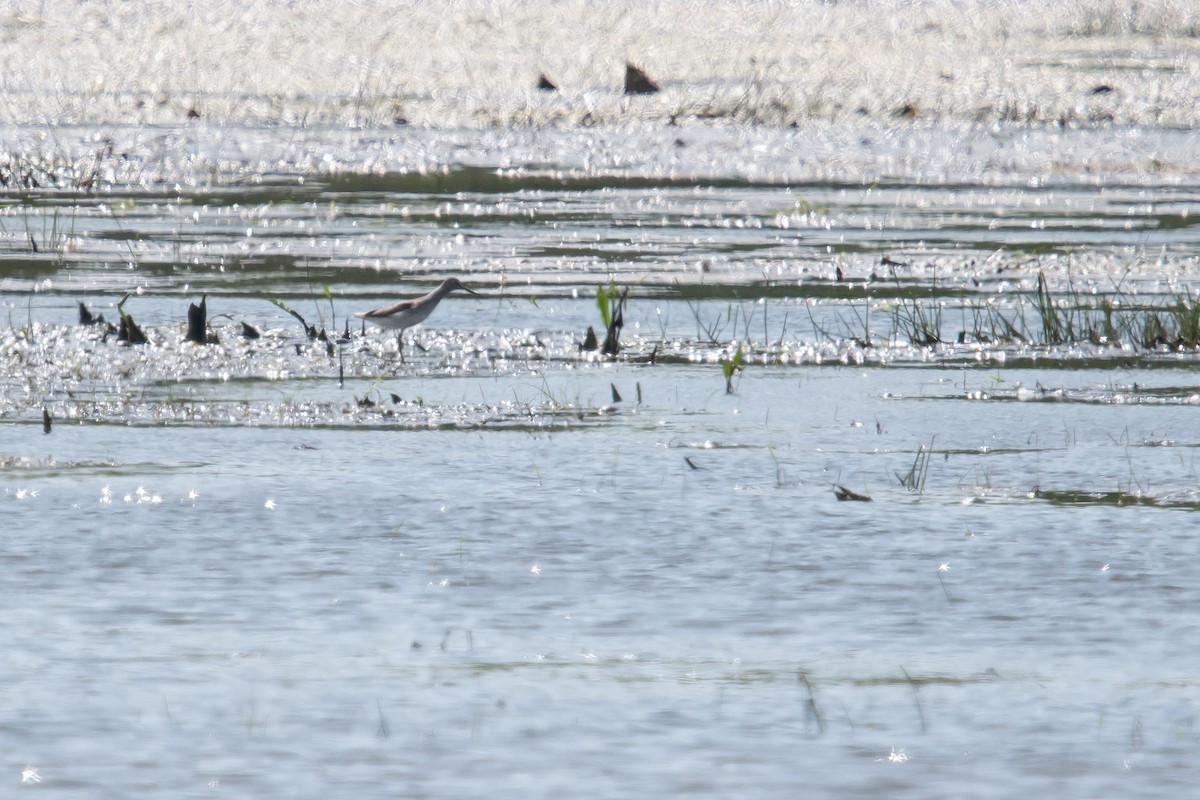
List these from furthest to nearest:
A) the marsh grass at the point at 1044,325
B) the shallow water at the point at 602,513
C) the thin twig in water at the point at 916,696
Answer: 1. the marsh grass at the point at 1044,325
2. the thin twig in water at the point at 916,696
3. the shallow water at the point at 602,513

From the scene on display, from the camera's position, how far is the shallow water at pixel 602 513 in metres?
4.27

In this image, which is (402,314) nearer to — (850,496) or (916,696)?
(850,496)

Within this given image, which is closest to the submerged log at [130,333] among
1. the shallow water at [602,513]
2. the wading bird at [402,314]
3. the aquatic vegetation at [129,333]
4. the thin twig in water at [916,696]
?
the aquatic vegetation at [129,333]

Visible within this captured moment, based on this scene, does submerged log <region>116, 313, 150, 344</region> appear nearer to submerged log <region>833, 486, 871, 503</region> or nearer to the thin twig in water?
submerged log <region>833, 486, 871, 503</region>

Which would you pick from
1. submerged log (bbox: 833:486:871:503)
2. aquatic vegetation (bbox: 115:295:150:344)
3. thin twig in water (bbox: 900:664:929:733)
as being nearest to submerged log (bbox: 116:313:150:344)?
aquatic vegetation (bbox: 115:295:150:344)

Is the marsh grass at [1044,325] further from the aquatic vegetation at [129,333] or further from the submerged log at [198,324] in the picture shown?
the aquatic vegetation at [129,333]

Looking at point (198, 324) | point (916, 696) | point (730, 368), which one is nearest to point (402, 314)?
point (198, 324)

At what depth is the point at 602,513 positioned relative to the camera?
21.0 feet

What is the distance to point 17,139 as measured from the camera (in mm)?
22453

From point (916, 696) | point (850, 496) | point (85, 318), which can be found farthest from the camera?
point (85, 318)

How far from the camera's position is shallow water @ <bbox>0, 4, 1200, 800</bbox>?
168 inches

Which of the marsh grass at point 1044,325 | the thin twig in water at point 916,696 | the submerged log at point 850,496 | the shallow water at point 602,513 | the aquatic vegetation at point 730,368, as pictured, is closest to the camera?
the shallow water at point 602,513

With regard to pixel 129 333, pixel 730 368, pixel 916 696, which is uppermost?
pixel 129 333

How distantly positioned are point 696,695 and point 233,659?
995mm
